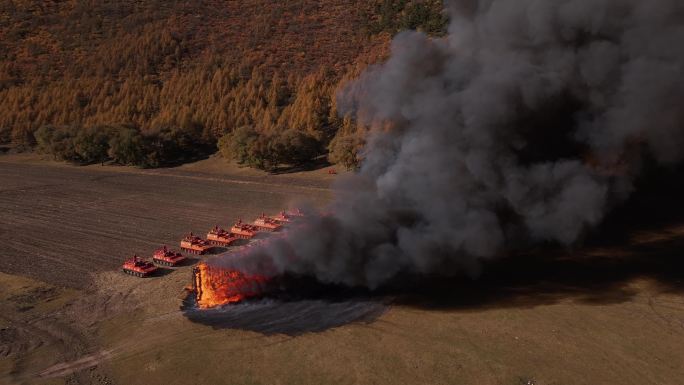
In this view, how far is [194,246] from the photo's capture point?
107 feet

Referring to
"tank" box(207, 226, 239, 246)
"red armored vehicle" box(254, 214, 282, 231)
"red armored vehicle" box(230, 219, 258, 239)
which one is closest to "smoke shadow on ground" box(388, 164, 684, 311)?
"tank" box(207, 226, 239, 246)

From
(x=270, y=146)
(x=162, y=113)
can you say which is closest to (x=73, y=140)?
(x=162, y=113)

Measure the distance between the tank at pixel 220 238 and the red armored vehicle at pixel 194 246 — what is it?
1.28m

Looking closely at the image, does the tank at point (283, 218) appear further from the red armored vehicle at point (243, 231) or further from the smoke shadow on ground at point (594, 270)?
the smoke shadow on ground at point (594, 270)

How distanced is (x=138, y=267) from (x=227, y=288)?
6.78 m

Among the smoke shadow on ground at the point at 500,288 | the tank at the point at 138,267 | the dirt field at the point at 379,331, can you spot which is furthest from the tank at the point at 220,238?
the smoke shadow on ground at the point at 500,288

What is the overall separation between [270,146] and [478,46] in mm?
37333

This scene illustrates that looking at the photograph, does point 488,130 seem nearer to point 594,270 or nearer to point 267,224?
point 594,270

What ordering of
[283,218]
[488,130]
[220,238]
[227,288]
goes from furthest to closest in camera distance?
1. [283,218]
2. [220,238]
3. [227,288]
4. [488,130]

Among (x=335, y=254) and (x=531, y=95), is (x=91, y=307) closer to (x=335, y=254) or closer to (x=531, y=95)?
(x=335, y=254)

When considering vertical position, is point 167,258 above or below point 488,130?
below

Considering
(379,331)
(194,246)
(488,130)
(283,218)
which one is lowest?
(379,331)

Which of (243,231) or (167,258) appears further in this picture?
(243,231)

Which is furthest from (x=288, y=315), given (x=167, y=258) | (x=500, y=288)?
(x=167, y=258)
